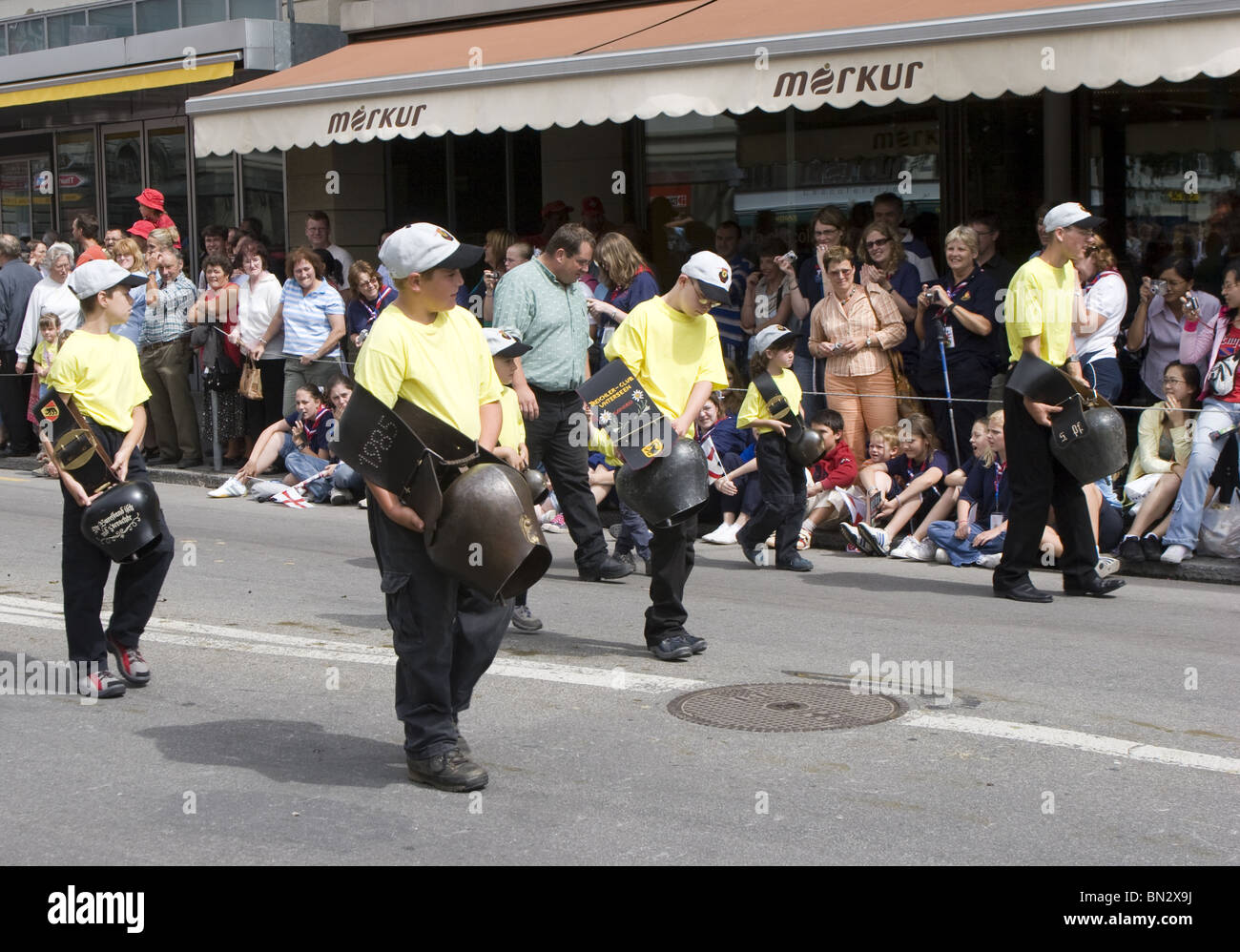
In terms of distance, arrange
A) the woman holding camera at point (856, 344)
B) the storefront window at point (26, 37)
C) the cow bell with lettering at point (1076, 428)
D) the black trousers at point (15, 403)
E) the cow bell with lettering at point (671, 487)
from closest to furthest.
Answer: the cow bell with lettering at point (671, 487) → the cow bell with lettering at point (1076, 428) → the woman holding camera at point (856, 344) → the black trousers at point (15, 403) → the storefront window at point (26, 37)

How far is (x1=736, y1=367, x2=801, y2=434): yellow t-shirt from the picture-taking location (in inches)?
393

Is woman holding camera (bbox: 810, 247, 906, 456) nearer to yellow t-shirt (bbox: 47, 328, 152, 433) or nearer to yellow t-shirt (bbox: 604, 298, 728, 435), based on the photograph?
yellow t-shirt (bbox: 604, 298, 728, 435)

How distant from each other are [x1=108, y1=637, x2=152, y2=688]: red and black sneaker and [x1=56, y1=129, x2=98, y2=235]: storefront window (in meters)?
16.1

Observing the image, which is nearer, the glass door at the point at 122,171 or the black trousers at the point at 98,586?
the black trousers at the point at 98,586

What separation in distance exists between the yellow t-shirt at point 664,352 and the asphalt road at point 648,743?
1.20 meters

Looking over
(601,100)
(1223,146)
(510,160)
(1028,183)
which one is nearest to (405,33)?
(510,160)

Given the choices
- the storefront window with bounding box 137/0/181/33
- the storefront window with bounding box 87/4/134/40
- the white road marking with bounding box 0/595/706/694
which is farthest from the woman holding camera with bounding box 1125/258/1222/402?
the storefront window with bounding box 87/4/134/40

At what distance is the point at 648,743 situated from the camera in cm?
585

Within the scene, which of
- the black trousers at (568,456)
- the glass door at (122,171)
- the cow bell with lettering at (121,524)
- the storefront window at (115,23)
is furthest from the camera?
the glass door at (122,171)

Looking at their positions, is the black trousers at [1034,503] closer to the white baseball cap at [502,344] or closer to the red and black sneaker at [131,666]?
the white baseball cap at [502,344]

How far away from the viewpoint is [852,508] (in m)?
10.8

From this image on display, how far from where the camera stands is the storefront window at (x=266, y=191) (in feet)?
62.3

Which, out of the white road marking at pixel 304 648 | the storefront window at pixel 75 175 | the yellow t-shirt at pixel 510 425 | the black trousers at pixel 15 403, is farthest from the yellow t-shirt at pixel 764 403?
the storefront window at pixel 75 175

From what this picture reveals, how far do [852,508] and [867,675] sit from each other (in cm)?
398
